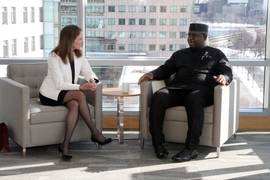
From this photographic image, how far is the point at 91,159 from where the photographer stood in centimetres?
480

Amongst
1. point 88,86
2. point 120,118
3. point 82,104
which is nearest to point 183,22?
point 120,118

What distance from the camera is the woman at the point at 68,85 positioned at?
4.89m

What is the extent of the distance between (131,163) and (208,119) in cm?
85

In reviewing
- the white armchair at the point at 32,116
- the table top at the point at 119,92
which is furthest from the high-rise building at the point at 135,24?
the white armchair at the point at 32,116

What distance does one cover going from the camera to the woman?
489cm

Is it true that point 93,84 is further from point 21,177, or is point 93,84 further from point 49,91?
point 21,177

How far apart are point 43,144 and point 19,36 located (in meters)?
1.86

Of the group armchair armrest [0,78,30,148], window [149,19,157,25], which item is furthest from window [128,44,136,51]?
armchair armrest [0,78,30,148]

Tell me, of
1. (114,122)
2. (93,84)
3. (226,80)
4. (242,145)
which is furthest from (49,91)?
(242,145)

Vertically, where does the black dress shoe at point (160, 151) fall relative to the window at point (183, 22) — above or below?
below

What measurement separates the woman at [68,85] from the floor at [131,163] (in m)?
0.21

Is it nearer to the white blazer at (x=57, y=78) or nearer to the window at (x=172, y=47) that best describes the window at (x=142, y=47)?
the window at (x=172, y=47)

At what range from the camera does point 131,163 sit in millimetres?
4664

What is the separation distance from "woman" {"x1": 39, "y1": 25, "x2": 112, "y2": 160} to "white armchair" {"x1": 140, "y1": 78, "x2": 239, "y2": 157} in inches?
19.3
